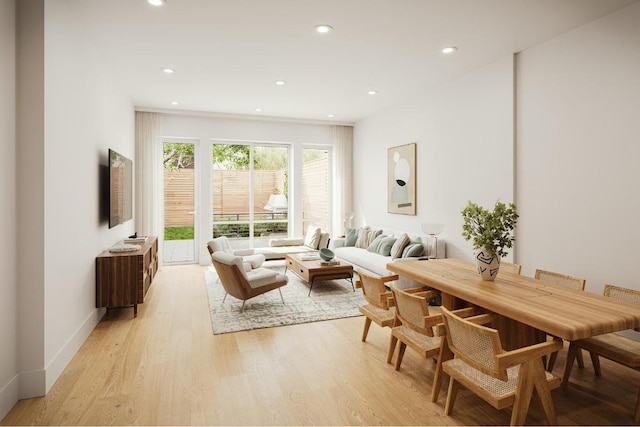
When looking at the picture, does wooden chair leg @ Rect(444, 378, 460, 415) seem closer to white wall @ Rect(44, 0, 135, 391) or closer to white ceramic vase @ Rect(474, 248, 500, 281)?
white ceramic vase @ Rect(474, 248, 500, 281)

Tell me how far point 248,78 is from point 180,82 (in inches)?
38.7

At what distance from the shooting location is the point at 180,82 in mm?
4969

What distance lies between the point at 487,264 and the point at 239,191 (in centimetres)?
559

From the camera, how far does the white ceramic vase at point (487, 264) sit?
2.65m

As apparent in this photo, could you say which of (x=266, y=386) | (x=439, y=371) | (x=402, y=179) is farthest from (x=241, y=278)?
(x=402, y=179)

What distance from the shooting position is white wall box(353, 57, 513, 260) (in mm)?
4199

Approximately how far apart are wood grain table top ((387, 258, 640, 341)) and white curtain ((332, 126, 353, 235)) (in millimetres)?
4715

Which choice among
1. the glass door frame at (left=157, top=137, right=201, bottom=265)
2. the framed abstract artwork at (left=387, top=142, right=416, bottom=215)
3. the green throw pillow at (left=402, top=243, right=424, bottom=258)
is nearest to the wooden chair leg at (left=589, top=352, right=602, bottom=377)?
the green throw pillow at (left=402, top=243, right=424, bottom=258)

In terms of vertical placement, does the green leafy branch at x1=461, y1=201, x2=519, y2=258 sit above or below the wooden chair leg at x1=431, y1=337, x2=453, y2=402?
above

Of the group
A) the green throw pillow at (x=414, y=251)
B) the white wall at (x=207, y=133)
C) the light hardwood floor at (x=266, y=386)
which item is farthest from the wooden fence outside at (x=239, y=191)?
the light hardwood floor at (x=266, y=386)

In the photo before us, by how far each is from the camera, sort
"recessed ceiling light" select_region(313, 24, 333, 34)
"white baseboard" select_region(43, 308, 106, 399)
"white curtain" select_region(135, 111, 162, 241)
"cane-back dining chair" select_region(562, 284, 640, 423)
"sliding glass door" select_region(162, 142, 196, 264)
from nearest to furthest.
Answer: "cane-back dining chair" select_region(562, 284, 640, 423)
"white baseboard" select_region(43, 308, 106, 399)
"recessed ceiling light" select_region(313, 24, 333, 34)
"white curtain" select_region(135, 111, 162, 241)
"sliding glass door" select_region(162, 142, 196, 264)

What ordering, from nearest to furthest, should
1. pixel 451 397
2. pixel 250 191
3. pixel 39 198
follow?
pixel 451 397, pixel 39 198, pixel 250 191

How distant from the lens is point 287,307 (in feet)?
14.2

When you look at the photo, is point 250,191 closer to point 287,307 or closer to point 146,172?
point 146,172
